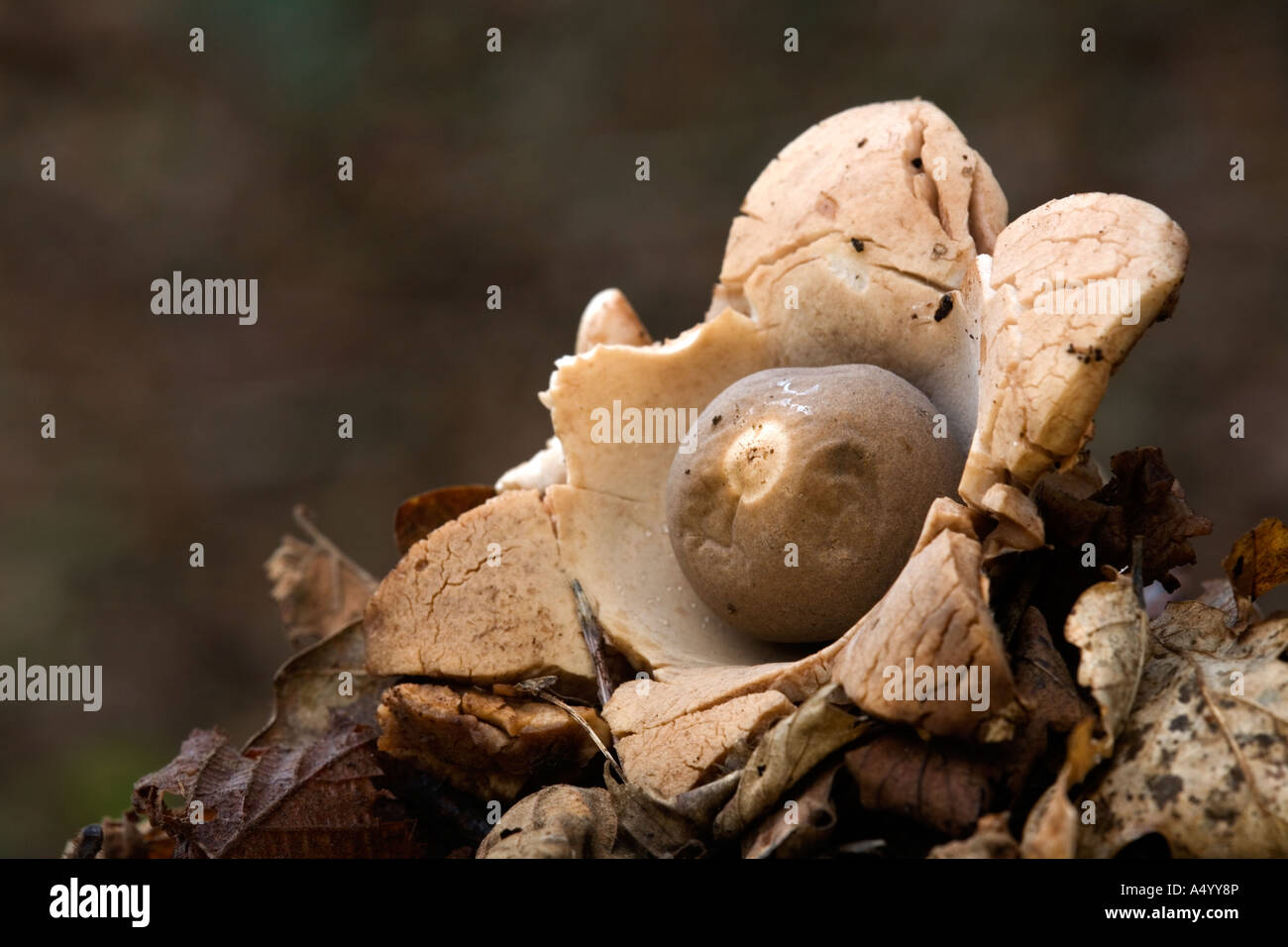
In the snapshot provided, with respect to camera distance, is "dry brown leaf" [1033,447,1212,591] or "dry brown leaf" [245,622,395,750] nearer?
"dry brown leaf" [1033,447,1212,591]

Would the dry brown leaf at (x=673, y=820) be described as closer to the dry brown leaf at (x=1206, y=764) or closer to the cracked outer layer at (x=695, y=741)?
the cracked outer layer at (x=695, y=741)

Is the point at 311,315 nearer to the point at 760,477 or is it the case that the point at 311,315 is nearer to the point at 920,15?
the point at 920,15

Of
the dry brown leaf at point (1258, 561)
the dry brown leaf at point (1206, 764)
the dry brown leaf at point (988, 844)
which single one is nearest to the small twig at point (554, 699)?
the dry brown leaf at point (988, 844)

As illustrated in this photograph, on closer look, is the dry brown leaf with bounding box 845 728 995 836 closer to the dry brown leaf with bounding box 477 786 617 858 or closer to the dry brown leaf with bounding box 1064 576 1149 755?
the dry brown leaf with bounding box 1064 576 1149 755

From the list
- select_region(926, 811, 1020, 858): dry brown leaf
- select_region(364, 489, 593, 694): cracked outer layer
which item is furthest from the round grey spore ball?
select_region(926, 811, 1020, 858): dry brown leaf

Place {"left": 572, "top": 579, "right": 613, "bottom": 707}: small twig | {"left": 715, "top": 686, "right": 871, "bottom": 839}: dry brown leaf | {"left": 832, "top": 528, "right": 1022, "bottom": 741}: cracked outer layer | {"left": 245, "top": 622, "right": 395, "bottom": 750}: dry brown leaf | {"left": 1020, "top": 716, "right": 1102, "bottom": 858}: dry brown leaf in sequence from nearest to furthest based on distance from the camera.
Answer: {"left": 1020, "top": 716, "right": 1102, "bottom": 858}: dry brown leaf < {"left": 832, "top": 528, "right": 1022, "bottom": 741}: cracked outer layer < {"left": 715, "top": 686, "right": 871, "bottom": 839}: dry brown leaf < {"left": 572, "top": 579, "right": 613, "bottom": 707}: small twig < {"left": 245, "top": 622, "right": 395, "bottom": 750}: dry brown leaf
